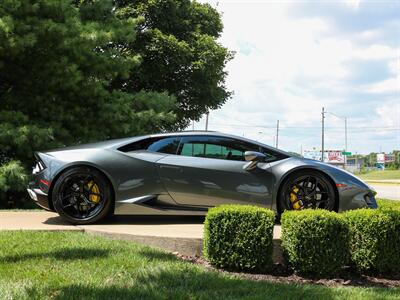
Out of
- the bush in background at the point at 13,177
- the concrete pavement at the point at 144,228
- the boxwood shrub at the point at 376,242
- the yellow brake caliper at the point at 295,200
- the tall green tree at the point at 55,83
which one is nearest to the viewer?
the boxwood shrub at the point at 376,242

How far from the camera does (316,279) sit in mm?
4379

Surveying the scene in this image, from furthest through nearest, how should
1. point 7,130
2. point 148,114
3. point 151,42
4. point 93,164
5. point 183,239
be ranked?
point 151,42 < point 148,114 < point 7,130 < point 93,164 < point 183,239

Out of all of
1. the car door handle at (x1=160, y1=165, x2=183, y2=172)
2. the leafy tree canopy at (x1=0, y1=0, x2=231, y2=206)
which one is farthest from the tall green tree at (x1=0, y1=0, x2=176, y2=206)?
the car door handle at (x1=160, y1=165, x2=183, y2=172)

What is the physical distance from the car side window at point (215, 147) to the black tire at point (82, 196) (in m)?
1.08

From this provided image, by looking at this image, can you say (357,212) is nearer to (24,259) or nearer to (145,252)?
(145,252)

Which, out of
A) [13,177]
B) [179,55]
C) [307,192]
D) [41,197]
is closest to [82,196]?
[41,197]

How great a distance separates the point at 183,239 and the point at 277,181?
1.57 m

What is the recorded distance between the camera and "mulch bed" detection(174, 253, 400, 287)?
14.0 ft

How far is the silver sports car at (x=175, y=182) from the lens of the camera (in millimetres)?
5746

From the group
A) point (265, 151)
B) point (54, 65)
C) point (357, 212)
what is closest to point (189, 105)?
point (54, 65)

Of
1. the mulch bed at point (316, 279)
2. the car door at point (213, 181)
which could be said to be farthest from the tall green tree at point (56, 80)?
the mulch bed at point (316, 279)

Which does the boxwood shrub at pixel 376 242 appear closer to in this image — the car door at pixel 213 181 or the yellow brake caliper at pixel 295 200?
the yellow brake caliper at pixel 295 200

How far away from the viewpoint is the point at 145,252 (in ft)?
14.8

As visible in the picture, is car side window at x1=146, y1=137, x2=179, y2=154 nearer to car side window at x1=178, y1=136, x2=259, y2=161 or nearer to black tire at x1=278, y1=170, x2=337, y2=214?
car side window at x1=178, y1=136, x2=259, y2=161
